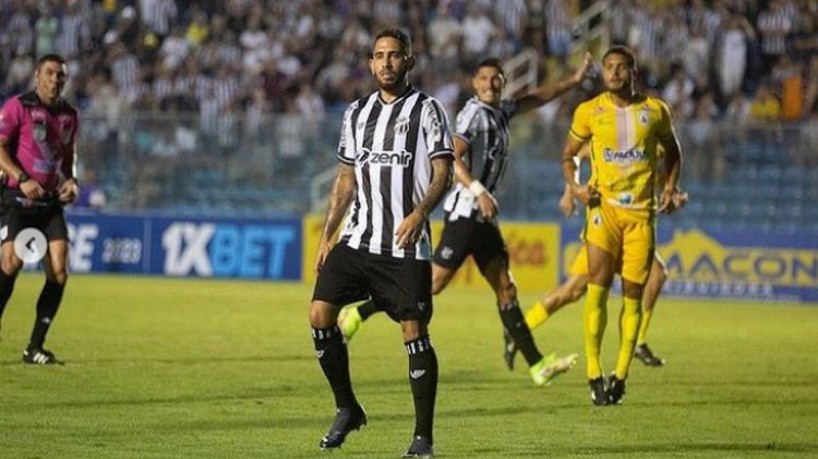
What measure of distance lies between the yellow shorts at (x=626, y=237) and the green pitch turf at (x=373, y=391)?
97cm

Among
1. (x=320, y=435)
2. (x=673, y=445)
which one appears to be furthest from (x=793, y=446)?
(x=320, y=435)

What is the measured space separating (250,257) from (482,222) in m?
13.8

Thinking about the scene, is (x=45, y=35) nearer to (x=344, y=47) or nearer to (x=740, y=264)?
(x=344, y=47)

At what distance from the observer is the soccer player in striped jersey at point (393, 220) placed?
9391 mm

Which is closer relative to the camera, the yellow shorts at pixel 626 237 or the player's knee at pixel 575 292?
the yellow shorts at pixel 626 237

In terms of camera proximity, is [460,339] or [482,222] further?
[460,339]

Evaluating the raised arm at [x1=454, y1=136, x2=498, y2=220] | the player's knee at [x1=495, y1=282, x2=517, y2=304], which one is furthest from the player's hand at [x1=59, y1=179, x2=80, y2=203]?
the player's knee at [x1=495, y1=282, x2=517, y2=304]

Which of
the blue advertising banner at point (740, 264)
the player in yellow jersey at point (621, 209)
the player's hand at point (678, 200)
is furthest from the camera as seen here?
the blue advertising banner at point (740, 264)

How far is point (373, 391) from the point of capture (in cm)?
1273

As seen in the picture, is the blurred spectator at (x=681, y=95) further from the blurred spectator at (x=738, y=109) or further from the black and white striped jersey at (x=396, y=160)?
the black and white striped jersey at (x=396, y=160)

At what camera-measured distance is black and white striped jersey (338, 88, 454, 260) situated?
9461 millimetres

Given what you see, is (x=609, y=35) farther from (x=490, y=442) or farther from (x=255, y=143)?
(x=490, y=442)

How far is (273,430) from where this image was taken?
34.2 ft

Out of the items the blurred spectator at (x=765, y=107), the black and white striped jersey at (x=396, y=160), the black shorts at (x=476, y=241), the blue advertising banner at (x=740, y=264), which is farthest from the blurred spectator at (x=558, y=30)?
the black and white striped jersey at (x=396, y=160)
